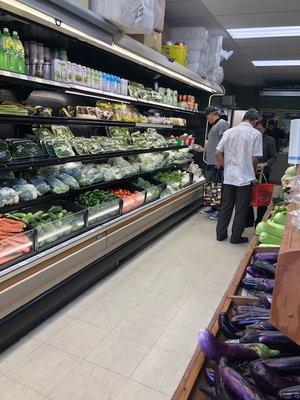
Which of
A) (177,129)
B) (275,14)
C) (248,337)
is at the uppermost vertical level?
(275,14)

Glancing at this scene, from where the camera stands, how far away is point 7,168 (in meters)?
2.33

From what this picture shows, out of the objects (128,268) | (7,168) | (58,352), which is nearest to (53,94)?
(7,168)

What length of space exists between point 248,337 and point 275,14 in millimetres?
4877

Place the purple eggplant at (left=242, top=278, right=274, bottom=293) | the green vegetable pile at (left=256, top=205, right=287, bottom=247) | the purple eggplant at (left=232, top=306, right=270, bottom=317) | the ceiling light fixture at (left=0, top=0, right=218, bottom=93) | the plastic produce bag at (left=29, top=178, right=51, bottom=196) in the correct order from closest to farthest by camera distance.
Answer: the purple eggplant at (left=232, top=306, right=270, bottom=317)
the purple eggplant at (left=242, top=278, right=274, bottom=293)
the ceiling light fixture at (left=0, top=0, right=218, bottom=93)
the green vegetable pile at (left=256, top=205, right=287, bottom=247)
the plastic produce bag at (left=29, top=178, right=51, bottom=196)

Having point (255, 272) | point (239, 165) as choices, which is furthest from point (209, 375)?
point (239, 165)

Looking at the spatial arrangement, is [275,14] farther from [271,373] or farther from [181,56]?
[271,373]

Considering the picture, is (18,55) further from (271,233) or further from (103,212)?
(271,233)

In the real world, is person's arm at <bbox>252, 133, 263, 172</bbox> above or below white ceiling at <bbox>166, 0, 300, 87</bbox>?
below

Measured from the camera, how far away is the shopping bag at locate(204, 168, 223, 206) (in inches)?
221

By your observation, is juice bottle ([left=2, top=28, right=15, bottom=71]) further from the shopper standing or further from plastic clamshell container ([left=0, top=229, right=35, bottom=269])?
the shopper standing

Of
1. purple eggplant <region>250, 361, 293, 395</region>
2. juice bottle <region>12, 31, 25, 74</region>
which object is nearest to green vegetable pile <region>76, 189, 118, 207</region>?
juice bottle <region>12, 31, 25, 74</region>

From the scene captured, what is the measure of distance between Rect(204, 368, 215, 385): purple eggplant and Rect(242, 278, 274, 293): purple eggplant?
572mm

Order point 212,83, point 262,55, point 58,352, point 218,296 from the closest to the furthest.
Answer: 1. point 58,352
2. point 218,296
3. point 212,83
4. point 262,55

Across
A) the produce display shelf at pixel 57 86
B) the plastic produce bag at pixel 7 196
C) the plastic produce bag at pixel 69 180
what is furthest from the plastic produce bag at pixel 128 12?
the plastic produce bag at pixel 7 196
